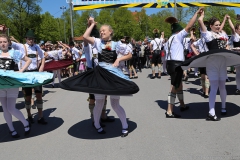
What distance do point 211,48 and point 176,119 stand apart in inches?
64.2

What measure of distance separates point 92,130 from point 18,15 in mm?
46687

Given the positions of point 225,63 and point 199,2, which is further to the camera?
point 199,2

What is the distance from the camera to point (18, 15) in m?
47.2

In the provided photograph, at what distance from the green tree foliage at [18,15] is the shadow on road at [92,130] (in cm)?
4370

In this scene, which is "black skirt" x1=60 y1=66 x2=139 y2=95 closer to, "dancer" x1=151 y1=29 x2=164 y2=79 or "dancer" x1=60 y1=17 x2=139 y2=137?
Answer: "dancer" x1=60 y1=17 x2=139 y2=137

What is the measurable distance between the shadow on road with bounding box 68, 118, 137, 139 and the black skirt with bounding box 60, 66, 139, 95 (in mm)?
1004

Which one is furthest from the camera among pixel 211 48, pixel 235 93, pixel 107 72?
pixel 235 93

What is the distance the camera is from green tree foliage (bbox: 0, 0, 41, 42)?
45.8m

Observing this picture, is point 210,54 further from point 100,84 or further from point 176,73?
point 100,84

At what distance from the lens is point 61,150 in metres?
4.44

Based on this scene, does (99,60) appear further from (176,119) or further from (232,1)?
(232,1)

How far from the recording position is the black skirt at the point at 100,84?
14.6 feet

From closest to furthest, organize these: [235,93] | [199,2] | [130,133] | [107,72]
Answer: [107,72] < [130,133] < [235,93] < [199,2]

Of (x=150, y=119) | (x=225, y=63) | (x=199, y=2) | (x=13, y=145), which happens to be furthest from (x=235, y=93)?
(x=199, y=2)
